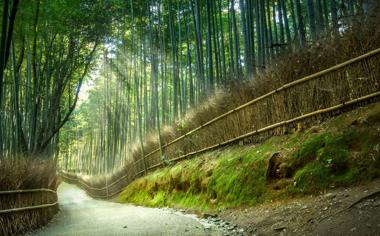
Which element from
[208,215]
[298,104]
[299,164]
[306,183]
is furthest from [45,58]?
[306,183]

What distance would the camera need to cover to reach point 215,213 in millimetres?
4750

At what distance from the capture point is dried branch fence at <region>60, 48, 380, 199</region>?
12.3 feet

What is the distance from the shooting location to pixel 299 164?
3805 mm

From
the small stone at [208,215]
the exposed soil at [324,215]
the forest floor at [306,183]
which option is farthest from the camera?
the small stone at [208,215]

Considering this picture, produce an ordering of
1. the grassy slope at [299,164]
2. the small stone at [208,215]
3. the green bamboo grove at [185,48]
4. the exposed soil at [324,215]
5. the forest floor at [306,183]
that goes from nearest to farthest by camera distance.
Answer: the exposed soil at [324,215] → the forest floor at [306,183] → the grassy slope at [299,164] → the small stone at [208,215] → the green bamboo grove at [185,48]

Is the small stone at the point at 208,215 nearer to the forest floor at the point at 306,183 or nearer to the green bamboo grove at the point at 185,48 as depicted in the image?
the forest floor at the point at 306,183

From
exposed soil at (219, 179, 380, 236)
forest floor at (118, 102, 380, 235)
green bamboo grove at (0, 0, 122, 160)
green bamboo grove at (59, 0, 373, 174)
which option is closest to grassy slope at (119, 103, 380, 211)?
forest floor at (118, 102, 380, 235)

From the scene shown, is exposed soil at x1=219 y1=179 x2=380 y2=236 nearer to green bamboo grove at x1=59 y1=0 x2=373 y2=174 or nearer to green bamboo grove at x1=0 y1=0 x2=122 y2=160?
green bamboo grove at x1=59 y1=0 x2=373 y2=174

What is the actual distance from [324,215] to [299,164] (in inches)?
37.8

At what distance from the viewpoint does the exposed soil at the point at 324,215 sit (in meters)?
2.50

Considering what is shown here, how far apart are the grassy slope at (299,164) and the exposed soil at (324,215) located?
0.16 metres

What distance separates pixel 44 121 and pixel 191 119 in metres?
4.51

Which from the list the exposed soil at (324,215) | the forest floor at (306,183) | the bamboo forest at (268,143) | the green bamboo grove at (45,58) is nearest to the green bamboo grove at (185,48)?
the bamboo forest at (268,143)

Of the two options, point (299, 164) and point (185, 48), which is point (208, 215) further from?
point (185, 48)
